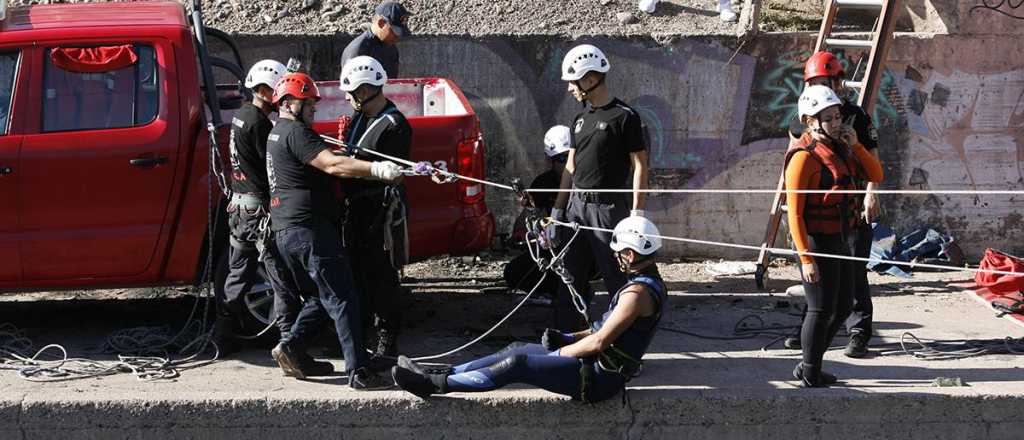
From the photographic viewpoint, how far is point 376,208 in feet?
22.9

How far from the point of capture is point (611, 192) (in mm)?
7250

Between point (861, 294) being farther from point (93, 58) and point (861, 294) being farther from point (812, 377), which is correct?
point (93, 58)

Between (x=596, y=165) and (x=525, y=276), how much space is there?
154 cm

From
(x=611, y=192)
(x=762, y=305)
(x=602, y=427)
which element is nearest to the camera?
(x=602, y=427)

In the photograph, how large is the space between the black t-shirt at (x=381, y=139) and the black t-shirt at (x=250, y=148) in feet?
1.53

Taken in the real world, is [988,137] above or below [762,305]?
Answer: above

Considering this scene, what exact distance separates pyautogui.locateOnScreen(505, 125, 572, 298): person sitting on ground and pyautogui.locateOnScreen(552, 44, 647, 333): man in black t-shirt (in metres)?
0.60

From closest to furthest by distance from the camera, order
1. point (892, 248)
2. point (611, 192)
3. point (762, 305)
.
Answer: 1. point (611, 192)
2. point (762, 305)
3. point (892, 248)

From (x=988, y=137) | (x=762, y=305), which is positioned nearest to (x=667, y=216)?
(x=762, y=305)

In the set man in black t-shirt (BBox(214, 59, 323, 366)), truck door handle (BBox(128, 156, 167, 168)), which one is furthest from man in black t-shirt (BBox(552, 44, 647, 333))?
truck door handle (BBox(128, 156, 167, 168))

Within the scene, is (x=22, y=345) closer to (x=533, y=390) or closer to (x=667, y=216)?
(x=533, y=390)

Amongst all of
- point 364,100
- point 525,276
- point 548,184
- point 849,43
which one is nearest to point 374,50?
point 548,184

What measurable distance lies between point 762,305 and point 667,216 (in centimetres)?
169

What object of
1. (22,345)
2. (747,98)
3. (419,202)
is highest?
(747,98)
